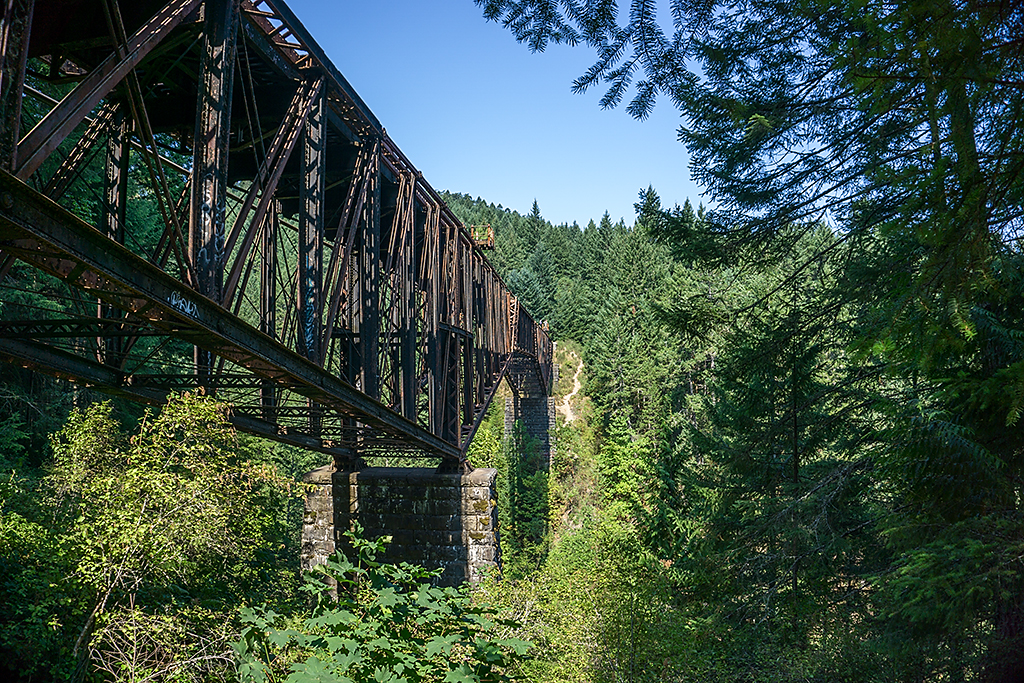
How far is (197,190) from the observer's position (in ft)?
18.4

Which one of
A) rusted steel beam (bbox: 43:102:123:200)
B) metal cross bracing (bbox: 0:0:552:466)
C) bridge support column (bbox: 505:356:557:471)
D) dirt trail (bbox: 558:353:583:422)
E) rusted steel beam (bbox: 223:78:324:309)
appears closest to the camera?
metal cross bracing (bbox: 0:0:552:466)

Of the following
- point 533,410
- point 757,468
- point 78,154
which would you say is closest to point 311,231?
point 78,154

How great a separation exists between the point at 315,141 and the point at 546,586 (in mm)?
9163

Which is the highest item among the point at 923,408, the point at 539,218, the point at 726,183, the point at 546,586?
the point at 539,218

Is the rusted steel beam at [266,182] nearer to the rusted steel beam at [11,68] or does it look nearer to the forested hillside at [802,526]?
the rusted steel beam at [11,68]

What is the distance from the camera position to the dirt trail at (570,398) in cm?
5678

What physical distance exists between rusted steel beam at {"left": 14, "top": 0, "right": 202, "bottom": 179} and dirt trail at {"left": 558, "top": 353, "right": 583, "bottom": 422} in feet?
170

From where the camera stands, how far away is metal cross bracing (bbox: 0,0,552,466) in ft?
14.2

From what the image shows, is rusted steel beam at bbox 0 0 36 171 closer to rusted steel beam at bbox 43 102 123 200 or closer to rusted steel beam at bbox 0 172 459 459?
rusted steel beam at bbox 0 172 459 459

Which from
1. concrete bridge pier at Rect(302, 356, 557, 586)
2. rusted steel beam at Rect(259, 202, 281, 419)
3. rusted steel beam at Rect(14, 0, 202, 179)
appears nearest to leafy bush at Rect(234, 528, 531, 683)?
rusted steel beam at Rect(14, 0, 202, 179)

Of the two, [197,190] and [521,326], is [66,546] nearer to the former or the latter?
[197,190]

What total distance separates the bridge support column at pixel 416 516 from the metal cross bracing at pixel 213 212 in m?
1.00

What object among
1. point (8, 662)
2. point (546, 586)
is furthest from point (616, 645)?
point (8, 662)

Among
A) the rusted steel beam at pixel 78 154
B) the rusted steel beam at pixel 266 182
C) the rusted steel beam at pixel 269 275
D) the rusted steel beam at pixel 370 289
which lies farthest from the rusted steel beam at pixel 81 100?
the rusted steel beam at pixel 370 289
